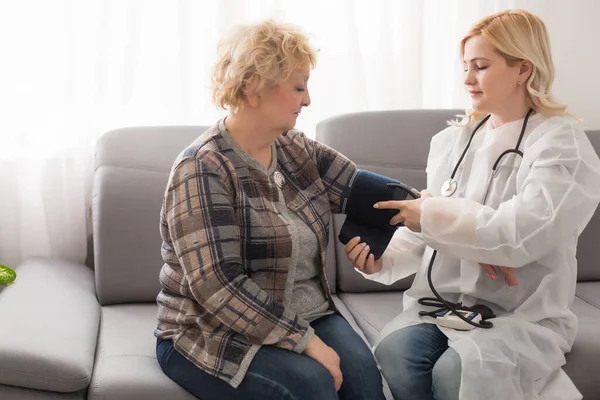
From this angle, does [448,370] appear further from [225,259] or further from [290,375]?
[225,259]

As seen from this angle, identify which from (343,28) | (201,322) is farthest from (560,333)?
(343,28)

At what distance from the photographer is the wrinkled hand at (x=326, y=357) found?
6.01 feet

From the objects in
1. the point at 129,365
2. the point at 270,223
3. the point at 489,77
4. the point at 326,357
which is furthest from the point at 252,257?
the point at 489,77

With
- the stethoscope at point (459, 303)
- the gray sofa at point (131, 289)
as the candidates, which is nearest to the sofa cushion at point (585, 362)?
the gray sofa at point (131, 289)

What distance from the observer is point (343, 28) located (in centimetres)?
281

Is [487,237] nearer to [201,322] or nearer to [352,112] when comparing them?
[201,322]

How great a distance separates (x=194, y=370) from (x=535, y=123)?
1.05 meters

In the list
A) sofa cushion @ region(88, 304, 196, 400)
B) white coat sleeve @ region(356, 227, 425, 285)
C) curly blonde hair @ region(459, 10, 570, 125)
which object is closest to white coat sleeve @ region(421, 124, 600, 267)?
curly blonde hair @ region(459, 10, 570, 125)

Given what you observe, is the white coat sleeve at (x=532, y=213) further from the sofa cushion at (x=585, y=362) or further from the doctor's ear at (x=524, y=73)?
the sofa cushion at (x=585, y=362)

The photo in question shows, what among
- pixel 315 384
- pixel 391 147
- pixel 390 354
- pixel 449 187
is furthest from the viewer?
pixel 391 147

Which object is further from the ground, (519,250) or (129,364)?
(519,250)

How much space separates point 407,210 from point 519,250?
0.95 feet

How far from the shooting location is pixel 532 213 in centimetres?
191

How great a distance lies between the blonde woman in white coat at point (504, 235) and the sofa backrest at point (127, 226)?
663 millimetres
